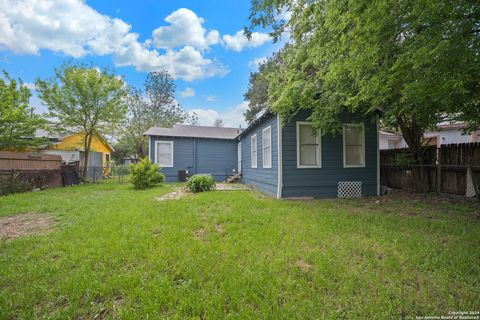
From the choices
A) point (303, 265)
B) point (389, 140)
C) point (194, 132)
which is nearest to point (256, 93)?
point (194, 132)

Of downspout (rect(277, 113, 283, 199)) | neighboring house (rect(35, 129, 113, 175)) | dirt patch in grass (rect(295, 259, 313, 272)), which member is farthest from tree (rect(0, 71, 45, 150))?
dirt patch in grass (rect(295, 259, 313, 272))

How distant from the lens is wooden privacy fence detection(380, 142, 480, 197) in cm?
614

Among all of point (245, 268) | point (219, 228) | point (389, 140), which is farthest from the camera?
point (389, 140)

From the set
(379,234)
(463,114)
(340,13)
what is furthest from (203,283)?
(463,114)

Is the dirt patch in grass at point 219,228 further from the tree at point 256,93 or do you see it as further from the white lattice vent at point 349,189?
the tree at point 256,93

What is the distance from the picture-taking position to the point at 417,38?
10.9 feet

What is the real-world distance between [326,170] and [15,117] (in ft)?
44.2

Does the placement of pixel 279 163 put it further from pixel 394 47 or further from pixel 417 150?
pixel 417 150

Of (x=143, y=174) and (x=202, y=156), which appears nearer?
(x=143, y=174)

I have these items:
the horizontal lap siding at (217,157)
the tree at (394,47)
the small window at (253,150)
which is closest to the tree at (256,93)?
the horizontal lap siding at (217,157)

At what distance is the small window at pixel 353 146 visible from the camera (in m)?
7.48

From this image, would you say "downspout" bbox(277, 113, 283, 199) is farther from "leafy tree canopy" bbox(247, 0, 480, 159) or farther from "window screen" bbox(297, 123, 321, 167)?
"leafy tree canopy" bbox(247, 0, 480, 159)

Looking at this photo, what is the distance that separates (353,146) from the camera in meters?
7.63

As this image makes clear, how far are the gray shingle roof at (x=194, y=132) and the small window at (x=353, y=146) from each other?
333 inches
